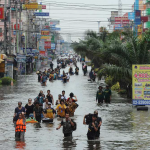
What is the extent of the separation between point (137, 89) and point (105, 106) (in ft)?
8.87

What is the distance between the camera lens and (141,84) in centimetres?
2964

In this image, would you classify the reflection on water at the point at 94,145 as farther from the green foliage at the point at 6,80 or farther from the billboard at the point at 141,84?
the green foliage at the point at 6,80

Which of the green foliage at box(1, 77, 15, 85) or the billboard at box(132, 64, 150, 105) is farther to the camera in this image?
the green foliage at box(1, 77, 15, 85)

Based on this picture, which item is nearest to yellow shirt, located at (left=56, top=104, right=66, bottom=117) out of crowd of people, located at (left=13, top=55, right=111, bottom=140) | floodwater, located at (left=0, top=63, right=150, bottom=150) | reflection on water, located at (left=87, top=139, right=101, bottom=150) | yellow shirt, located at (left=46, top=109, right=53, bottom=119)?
crowd of people, located at (left=13, top=55, right=111, bottom=140)

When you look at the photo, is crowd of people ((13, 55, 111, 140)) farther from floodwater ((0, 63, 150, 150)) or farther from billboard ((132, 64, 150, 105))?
billboard ((132, 64, 150, 105))

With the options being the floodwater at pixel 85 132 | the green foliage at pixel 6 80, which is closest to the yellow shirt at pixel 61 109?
the floodwater at pixel 85 132

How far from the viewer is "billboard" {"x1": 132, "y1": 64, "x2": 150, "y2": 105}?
29.2 m

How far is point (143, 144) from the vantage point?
56.6 feet

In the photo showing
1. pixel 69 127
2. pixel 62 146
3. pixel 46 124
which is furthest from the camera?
pixel 46 124

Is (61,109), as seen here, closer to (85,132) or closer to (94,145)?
(85,132)

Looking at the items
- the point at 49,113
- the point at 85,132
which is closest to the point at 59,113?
the point at 49,113

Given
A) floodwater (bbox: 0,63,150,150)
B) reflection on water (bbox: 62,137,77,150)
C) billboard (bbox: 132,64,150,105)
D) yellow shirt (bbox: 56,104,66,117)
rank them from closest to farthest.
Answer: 1. reflection on water (bbox: 62,137,77,150)
2. floodwater (bbox: 0,63,150,150)
3. yellow shirt (bbox: 56,104,66,117)
4. billboard (bbox: 132,64,150,105)

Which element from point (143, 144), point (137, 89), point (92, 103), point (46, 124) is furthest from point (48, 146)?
point (92, 103)

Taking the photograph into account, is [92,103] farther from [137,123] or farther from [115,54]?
[137,123]
